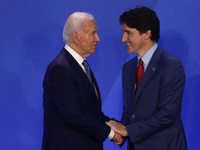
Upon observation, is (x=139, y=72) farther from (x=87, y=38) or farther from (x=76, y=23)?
(x=76, y=23)

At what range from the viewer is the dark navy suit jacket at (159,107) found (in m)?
2.35

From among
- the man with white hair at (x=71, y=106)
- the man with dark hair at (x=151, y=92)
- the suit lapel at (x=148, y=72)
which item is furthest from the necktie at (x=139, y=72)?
the man with white hair at (x=71, y=106)

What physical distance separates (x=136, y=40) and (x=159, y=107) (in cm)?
63

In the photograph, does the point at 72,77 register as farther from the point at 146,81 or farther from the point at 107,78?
the point at 107,78

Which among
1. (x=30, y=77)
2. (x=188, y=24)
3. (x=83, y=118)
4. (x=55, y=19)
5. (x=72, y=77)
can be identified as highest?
(x=188, y=24)

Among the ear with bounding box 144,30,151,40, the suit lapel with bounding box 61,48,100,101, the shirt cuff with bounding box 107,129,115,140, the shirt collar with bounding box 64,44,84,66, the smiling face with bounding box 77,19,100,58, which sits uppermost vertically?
the ear with bounding box 144,30,151,40

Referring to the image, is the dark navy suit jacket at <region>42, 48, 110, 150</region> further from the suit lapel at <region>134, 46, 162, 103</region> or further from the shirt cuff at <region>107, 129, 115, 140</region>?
the suit lapel at <region>134, 46, 162, 103</region>

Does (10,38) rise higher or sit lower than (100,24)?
lower

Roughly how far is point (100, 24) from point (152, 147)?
1564 mm

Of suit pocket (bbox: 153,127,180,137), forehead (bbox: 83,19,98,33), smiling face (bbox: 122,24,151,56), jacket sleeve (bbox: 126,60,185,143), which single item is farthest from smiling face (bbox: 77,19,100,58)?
suit pocket (bbox: 153,127,180,137)

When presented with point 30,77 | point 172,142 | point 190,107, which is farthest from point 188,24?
point 30,77

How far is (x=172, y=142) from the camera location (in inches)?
94.2

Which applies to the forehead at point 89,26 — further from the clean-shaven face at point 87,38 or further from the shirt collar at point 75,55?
the shirt collar at point 75,55

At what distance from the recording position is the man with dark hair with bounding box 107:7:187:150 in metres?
2.36
